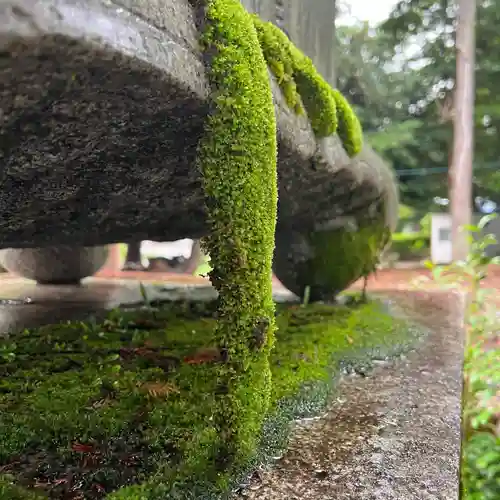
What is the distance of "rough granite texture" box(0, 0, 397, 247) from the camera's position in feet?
2.52

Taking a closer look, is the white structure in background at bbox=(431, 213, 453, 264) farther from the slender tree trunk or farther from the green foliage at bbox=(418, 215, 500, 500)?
the green foliage at bbox=(418, 215, 500, 500)

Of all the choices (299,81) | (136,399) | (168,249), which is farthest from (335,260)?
(168,249)

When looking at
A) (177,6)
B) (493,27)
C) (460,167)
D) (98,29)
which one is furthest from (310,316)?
(493,27)

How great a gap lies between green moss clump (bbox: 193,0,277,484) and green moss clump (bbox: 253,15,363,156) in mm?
291

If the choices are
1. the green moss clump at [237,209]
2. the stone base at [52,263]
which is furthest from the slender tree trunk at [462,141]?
the green moss clump at [237,209]

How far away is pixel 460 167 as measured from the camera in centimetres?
1148

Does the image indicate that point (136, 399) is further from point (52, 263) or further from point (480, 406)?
point (52, 263)

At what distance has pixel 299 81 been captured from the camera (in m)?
1.71

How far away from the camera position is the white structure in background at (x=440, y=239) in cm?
1341

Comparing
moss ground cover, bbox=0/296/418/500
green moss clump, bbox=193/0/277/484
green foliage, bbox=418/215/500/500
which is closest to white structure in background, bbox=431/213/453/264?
green foliage, bbox=418/215/500/500

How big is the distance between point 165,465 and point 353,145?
4.91ft

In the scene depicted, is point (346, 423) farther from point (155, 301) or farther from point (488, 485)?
point (155, 301)

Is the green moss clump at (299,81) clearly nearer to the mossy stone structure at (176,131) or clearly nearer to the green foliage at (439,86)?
the mossy stone structure at (176,131)

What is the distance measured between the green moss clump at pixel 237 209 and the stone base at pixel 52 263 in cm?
287
